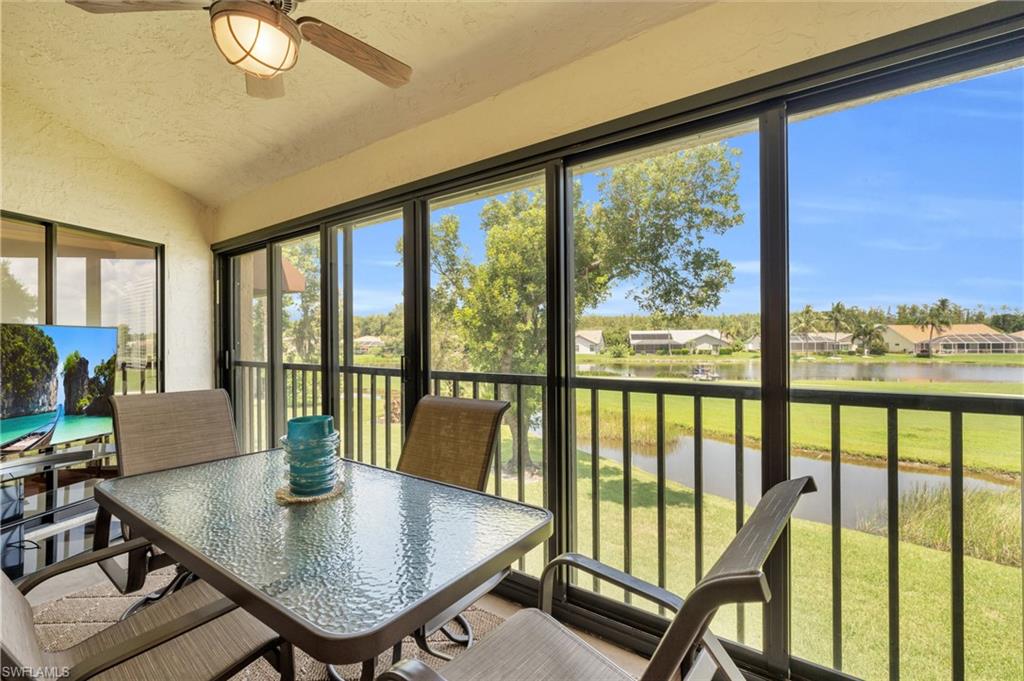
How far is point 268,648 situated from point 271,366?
2.93 m

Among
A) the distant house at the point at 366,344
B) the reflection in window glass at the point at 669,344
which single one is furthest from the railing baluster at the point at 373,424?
the reflection in window glass at the point at 669,344

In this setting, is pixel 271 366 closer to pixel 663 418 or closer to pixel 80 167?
pixel 80 167

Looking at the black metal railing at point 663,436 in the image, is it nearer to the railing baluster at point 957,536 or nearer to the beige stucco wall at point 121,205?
the railing baluster at point 957,536

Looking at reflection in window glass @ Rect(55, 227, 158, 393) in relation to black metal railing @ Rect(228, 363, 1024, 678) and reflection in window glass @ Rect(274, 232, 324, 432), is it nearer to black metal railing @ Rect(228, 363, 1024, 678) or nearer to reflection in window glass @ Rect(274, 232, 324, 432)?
reflection in window glass @ Rect(274, 232, 324, 432)

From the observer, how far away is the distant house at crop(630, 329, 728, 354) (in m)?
1.84

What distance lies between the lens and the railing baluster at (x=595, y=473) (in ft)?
7.23

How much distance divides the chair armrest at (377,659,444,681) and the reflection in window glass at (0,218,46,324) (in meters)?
3.68

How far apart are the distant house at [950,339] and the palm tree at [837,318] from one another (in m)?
0.12

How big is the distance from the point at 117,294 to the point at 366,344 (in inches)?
85.3

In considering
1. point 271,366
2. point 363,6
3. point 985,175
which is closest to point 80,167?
point 271,366

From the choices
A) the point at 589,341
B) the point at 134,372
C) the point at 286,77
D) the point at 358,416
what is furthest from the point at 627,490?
the point at 134,372

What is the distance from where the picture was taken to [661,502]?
208 centimetres

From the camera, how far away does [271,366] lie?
12.1ft

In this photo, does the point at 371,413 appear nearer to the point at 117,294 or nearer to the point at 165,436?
the point at 165,436
